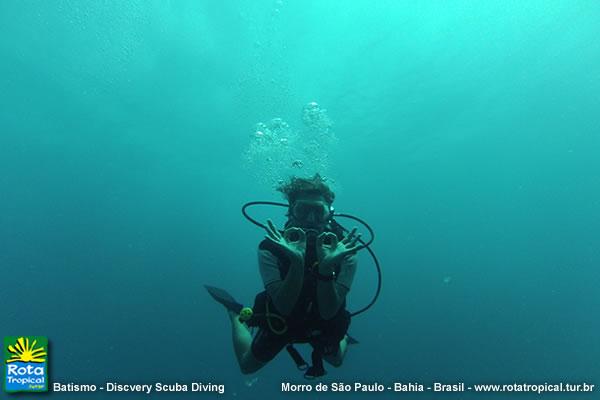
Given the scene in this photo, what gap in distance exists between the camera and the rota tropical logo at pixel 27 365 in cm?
721

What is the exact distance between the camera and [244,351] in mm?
6055

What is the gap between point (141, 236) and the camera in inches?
1580

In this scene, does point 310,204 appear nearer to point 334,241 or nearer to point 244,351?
point 334,241

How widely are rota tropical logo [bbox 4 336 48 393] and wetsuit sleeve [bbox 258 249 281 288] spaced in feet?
18.5

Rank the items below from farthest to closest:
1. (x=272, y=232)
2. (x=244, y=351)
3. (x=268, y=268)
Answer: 1. (x=244, y=351)
2. (x=268, y=268)
3. (x=272, y=232)

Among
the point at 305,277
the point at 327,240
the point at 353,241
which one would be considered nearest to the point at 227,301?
the point at 305,277

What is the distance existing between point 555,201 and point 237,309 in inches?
Result: 1328

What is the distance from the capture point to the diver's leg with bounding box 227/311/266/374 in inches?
234

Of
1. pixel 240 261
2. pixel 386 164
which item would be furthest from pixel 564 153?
pixel 240 261

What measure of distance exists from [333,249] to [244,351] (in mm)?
3072

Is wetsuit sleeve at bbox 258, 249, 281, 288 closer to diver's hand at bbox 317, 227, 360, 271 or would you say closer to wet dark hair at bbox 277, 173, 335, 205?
diver's hand at bbox 317, 227, 360, 271

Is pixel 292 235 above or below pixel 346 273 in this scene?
above

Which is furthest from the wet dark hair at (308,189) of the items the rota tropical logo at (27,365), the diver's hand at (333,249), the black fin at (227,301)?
the rota tropical logo at (27,365)

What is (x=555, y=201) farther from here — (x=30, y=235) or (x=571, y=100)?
(x=30, y=235)
